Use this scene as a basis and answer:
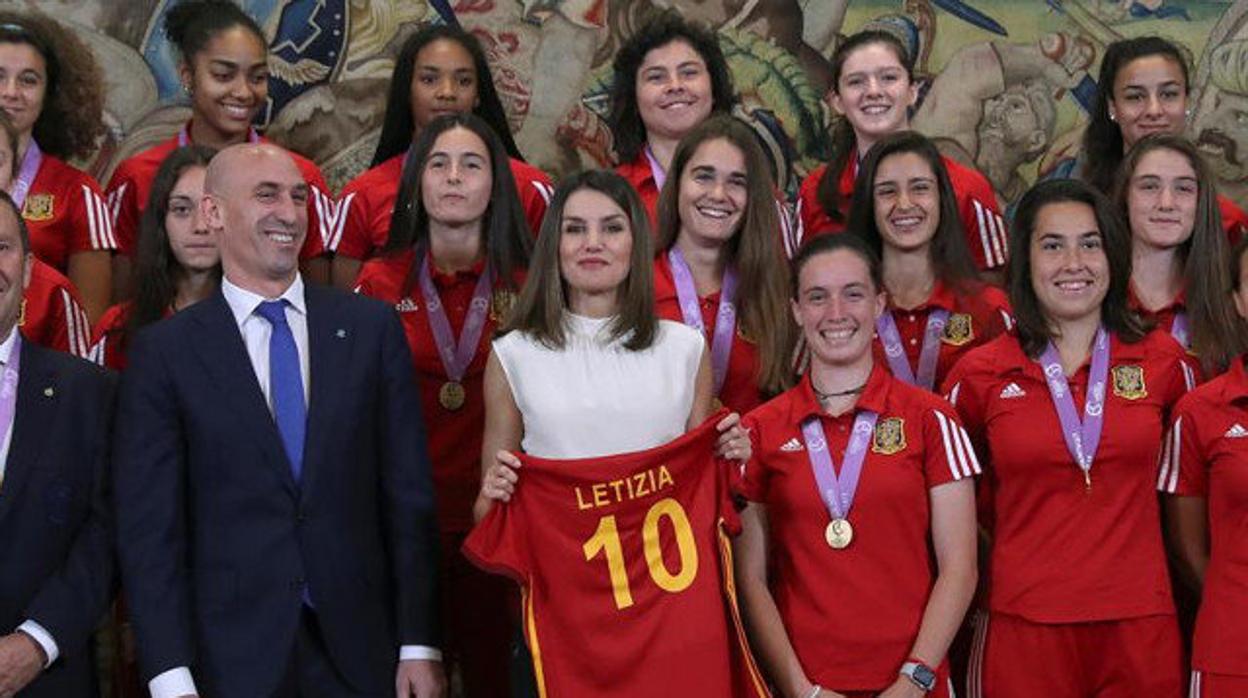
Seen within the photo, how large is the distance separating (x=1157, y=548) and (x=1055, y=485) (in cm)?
34

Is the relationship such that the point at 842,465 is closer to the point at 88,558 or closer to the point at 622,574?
the point at 622,574

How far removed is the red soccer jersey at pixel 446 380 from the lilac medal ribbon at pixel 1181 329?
7.02 feet

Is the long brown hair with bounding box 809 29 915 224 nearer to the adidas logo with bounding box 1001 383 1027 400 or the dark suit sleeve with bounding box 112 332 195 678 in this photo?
the adidas logo with bounding box 1001 383 1027 400

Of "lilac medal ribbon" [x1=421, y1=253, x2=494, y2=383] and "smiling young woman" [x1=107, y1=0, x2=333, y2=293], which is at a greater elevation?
"smiling young woman" [x1=107, y1=0, x2=333, y2=293]

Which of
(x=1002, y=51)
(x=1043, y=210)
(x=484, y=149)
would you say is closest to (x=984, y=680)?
(x=1043, y=210)

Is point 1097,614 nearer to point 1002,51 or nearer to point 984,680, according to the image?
point 984,680

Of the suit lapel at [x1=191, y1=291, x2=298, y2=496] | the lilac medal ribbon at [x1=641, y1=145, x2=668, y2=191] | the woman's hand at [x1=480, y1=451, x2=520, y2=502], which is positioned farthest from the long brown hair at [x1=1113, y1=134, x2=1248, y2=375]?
the suit lapel at [x1=191, y1=291, x2=298, y2=496]

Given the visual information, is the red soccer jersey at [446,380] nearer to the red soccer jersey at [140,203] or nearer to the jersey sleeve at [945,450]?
the red soccer jersey at [140,203]

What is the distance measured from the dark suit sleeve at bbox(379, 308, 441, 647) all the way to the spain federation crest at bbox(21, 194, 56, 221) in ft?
7.00

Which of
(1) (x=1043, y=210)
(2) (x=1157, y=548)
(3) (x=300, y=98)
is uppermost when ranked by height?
(3) (x=300, y=98)

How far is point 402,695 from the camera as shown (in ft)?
15.1

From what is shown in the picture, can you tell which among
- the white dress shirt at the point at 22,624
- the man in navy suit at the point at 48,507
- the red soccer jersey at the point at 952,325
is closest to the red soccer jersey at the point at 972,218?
the red soccer jersey at the point at 952,325

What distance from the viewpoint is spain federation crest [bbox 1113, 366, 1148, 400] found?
5230 millimetres

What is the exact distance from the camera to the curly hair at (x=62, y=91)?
21.4ft
